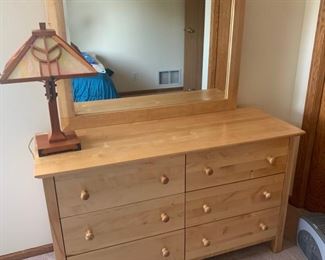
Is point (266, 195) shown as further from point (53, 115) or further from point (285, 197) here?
point (53, 115)

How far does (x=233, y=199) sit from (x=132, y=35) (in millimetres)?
949

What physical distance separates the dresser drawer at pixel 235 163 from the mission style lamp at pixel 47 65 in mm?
555

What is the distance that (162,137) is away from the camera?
148 centimetres

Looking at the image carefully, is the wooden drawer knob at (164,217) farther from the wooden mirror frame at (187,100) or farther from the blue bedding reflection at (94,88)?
the blue bedding reflection at (94,88)

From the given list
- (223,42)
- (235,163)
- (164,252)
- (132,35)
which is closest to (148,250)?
(164,252)

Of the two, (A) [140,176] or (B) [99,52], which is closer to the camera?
(A) [140,176]

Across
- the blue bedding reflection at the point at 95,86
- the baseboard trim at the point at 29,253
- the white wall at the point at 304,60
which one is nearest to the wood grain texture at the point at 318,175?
the white wall at the point at 304,60

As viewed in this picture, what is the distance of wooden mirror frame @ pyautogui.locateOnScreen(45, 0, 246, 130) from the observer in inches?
61.6

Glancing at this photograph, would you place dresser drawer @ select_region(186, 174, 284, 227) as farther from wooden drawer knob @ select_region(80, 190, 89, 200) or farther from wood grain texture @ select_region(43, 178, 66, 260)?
wood grain texture @ select_region(43, 178, 66, 260)

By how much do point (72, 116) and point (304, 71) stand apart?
1.39 metres

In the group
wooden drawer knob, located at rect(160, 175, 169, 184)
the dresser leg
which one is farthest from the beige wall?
wooden drawer knob, located at rect(160, 175, 169, 184)

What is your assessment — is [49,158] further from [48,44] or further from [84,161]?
[48,44]

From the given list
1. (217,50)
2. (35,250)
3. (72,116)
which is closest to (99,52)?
(72,116)

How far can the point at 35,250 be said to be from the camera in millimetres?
1806
